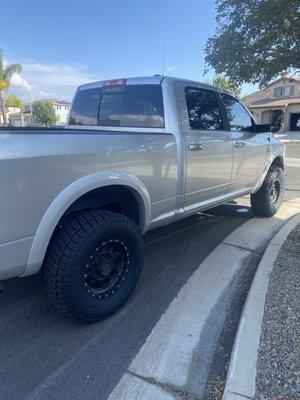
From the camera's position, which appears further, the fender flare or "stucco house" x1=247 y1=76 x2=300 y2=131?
"stucco house" x1=247 y1=76 x2=300 y2=131

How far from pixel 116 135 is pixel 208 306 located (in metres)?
1.67

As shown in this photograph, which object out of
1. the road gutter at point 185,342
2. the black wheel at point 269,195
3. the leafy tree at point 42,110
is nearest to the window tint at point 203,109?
the road gutter at point 185,342

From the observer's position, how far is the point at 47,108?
195 ft

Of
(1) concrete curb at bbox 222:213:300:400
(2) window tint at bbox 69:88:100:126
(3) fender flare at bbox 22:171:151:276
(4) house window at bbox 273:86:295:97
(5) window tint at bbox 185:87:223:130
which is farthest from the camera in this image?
(4) house window at bbox 273:86:295:97

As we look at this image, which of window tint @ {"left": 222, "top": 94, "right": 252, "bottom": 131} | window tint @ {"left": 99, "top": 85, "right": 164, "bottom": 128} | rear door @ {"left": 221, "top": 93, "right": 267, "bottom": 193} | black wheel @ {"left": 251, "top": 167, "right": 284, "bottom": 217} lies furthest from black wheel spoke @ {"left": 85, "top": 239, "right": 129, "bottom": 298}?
black wheel @ {"left": 251, "top": 167, "right": 284, "bottom": 217}

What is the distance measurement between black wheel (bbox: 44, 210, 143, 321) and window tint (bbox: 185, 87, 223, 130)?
1498mm

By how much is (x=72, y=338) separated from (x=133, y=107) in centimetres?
237

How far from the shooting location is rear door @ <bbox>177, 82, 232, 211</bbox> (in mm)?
3709

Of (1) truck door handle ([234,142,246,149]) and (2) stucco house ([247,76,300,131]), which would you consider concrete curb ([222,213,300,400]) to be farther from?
(2) stucco house ([247,76,300,131])

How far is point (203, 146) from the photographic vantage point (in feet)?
12.6

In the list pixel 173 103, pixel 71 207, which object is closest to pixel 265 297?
pixel 71 207

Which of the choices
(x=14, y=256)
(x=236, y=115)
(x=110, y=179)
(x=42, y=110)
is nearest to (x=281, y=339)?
(x=110, y=179)

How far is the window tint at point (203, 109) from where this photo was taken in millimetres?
Answer: 3854

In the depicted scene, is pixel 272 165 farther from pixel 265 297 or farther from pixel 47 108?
pixel 47 108
